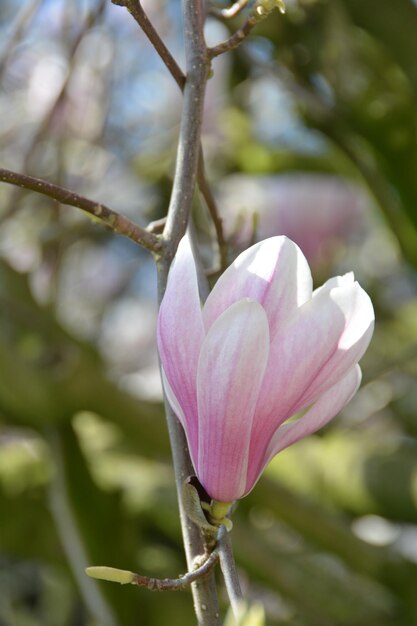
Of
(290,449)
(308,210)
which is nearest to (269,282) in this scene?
(290,449)

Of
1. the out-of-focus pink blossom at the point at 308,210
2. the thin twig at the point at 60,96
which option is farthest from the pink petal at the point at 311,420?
the out-of-focus pink blossom at the point at 308,210

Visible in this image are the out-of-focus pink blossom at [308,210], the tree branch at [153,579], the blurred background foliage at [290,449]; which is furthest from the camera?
the out-of-focus pink blossom at [308,210]

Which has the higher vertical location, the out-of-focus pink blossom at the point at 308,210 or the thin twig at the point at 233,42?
the thin twig at the point at 233,42

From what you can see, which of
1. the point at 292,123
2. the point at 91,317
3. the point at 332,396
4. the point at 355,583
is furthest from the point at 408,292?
the point at 332,396

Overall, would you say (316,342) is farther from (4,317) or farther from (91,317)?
(91,317)

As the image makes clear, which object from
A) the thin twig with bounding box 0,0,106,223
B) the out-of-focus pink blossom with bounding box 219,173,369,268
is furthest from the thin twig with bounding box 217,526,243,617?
the out-of-focus pink blossom with bounding box 219,173,369,268

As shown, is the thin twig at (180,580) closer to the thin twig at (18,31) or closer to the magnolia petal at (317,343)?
the magnolia petal at (317,343)

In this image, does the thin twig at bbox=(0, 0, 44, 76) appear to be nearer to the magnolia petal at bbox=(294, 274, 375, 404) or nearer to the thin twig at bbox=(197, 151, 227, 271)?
the thin twig at bbox=(197, 151, 227, 271)

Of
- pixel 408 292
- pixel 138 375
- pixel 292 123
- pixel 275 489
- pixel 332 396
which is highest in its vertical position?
pixel 332 396
